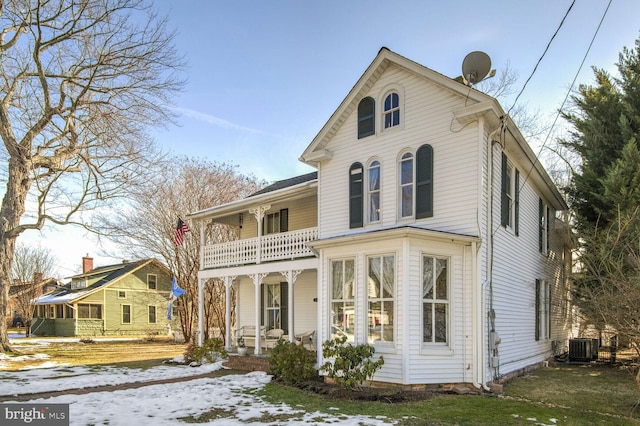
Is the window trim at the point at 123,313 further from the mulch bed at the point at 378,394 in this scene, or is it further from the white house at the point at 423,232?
the mulch bed at the point at 378,394

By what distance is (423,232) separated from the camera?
1021cm

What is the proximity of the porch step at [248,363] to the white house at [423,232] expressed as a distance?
61cm

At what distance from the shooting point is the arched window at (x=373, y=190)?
12.4 metres

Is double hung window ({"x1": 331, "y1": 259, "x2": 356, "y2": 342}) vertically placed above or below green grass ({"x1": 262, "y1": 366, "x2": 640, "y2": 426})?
above

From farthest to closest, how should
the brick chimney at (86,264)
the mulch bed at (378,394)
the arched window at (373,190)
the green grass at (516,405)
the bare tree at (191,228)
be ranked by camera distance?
1. the brick chimney at (86,264)
2. the bare tree at (191,228)
3. the arched window at (373,190)
4. the mulch bed at (378,394)
5. the green grass at (516,405)

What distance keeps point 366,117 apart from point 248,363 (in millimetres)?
8070

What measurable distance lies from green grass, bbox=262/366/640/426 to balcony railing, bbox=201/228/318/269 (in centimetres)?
446

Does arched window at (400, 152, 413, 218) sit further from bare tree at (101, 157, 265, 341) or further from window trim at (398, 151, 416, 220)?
bare tree at (101, 157, 265, 341)

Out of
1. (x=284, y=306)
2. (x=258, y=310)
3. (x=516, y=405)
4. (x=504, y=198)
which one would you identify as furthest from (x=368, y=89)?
(x=284, y=306)

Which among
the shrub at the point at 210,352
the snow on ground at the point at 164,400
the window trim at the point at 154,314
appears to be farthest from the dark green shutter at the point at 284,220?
the window trim at the point at 154,314

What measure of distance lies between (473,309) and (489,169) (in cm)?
320

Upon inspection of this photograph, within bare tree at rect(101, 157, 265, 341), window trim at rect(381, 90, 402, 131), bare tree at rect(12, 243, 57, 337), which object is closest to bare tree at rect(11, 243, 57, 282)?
bare tree at rect(12, 243, 57, 337)

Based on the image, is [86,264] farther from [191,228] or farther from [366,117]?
[366,117]

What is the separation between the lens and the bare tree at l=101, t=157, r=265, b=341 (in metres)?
26.5
